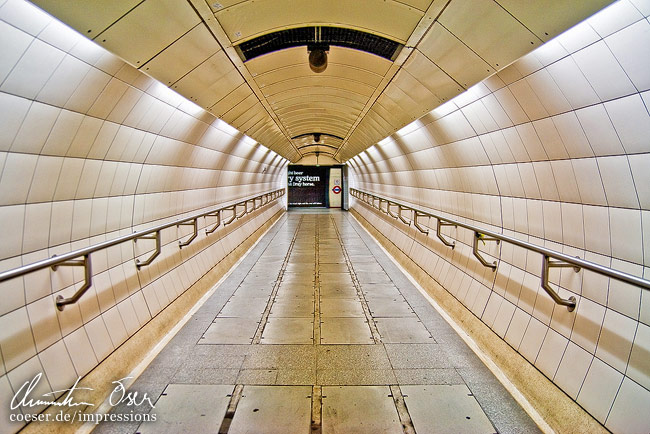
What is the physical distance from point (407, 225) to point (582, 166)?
528 centimetres

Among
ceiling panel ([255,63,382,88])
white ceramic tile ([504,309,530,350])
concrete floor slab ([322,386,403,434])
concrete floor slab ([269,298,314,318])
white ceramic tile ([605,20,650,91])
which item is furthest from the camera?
ceiling panel ([255,63,382,88])

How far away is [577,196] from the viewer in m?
2.75

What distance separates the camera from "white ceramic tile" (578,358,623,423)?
7.18ft

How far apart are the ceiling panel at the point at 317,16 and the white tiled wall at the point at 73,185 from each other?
889 mm

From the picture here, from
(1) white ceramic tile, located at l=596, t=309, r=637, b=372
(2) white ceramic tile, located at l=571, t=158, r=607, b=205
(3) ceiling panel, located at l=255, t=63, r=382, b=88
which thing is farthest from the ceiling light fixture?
(1) white ceramic tile, located at l=596, t=309, r=637, b=372

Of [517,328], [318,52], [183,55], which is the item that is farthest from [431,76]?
[517,328]

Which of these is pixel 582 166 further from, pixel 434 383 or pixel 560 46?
pixel 434 383

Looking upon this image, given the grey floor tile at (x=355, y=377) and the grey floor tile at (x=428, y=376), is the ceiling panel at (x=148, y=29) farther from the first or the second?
the grey floor tile at (x=428, y=376)

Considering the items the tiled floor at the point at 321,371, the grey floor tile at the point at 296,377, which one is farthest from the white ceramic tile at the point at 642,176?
the grey floor tile at the point at 296,377

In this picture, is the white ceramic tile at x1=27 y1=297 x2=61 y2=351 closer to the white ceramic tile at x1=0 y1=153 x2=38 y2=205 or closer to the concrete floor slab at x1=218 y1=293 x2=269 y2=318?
the white ceramic tile at x1=0 y1=153 x2=38 y2=205

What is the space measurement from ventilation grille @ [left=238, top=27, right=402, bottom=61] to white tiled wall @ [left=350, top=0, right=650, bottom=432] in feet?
3.09

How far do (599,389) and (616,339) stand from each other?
314 millimetres
